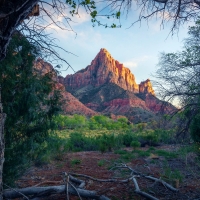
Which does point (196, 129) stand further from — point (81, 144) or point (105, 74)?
point (105, 74)

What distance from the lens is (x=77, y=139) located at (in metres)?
16.5

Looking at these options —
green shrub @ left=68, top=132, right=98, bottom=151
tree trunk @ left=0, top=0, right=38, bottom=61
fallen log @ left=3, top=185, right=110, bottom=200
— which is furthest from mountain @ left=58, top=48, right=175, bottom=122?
tree trunk @ left=0, top=0, right=38, bottom=61

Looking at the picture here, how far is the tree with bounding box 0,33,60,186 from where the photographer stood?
4164mm

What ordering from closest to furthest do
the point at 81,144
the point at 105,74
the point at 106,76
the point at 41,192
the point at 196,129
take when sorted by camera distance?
the point at 41,192, the point at 196,129, the point at 81,144, the point at 106,76, the point at 105,74

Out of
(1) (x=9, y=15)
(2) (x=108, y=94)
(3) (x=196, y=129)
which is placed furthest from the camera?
(2) (x=108, y=94)

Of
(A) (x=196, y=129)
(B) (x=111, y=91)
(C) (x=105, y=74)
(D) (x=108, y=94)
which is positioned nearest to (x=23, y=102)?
(A) (x=196, y=129)

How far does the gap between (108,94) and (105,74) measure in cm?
1783

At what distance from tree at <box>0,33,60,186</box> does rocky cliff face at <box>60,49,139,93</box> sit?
80.7 m

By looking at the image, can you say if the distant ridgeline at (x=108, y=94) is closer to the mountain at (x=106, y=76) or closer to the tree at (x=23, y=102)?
the mountain at (x=106, y=76)

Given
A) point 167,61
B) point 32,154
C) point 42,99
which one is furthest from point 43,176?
point 167,61

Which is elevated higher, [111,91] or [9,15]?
[111,91]

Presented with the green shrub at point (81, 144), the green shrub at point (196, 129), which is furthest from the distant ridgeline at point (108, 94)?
the green shrub at point (196, 129)

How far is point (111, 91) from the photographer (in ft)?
252

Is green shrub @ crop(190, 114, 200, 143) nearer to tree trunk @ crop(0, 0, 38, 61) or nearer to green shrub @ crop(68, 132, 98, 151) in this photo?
tree trunk @ crop(0, 0, 38, 61)
